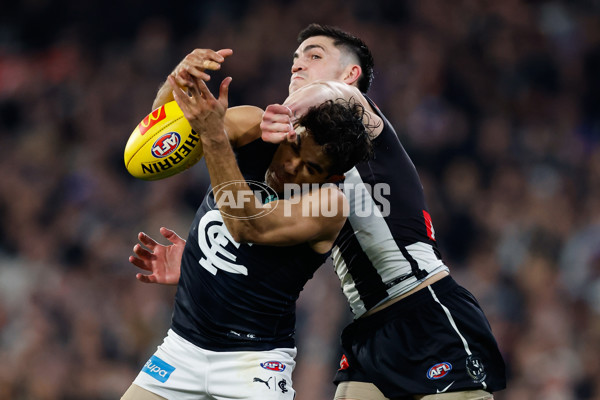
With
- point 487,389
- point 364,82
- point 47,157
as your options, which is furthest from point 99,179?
point 487,389

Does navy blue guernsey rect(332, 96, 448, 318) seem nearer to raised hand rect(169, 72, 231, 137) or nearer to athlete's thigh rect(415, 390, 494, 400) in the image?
athlete's thigh rect(415, 390, 494, 400)

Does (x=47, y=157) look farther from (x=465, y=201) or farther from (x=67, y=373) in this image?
(x=465, y=201)

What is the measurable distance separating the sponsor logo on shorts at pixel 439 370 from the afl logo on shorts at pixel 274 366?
2.24 feet

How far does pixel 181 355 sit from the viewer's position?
3.57 m

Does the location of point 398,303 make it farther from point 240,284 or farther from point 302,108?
point 302,108

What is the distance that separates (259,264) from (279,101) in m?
6.10

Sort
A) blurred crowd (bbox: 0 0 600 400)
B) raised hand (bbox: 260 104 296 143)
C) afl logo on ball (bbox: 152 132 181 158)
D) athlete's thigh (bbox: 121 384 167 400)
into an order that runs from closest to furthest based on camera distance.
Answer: raised hand (bbox: 260 104 296 143)
afl logo on ball (bbox: 152 132 181 158)
athlete's thigh (bbox: 121 384 167 400)
blurred crowd (bbox: 0 0 600 400)

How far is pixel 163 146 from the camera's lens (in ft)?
11.3

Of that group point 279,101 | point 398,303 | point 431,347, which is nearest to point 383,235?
point 398,303

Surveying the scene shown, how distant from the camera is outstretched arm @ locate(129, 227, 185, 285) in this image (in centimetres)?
405

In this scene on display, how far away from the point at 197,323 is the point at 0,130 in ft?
24.1

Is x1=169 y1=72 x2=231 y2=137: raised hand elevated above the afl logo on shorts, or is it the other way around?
x1=169 y1=72 x2=231 y2=137: raised hand

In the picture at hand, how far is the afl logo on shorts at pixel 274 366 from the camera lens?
350cm

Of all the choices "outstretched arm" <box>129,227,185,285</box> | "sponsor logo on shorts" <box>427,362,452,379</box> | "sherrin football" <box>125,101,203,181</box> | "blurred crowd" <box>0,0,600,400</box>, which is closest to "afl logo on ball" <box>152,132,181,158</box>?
"sherrin football" <box>125,101,203,181</box>
